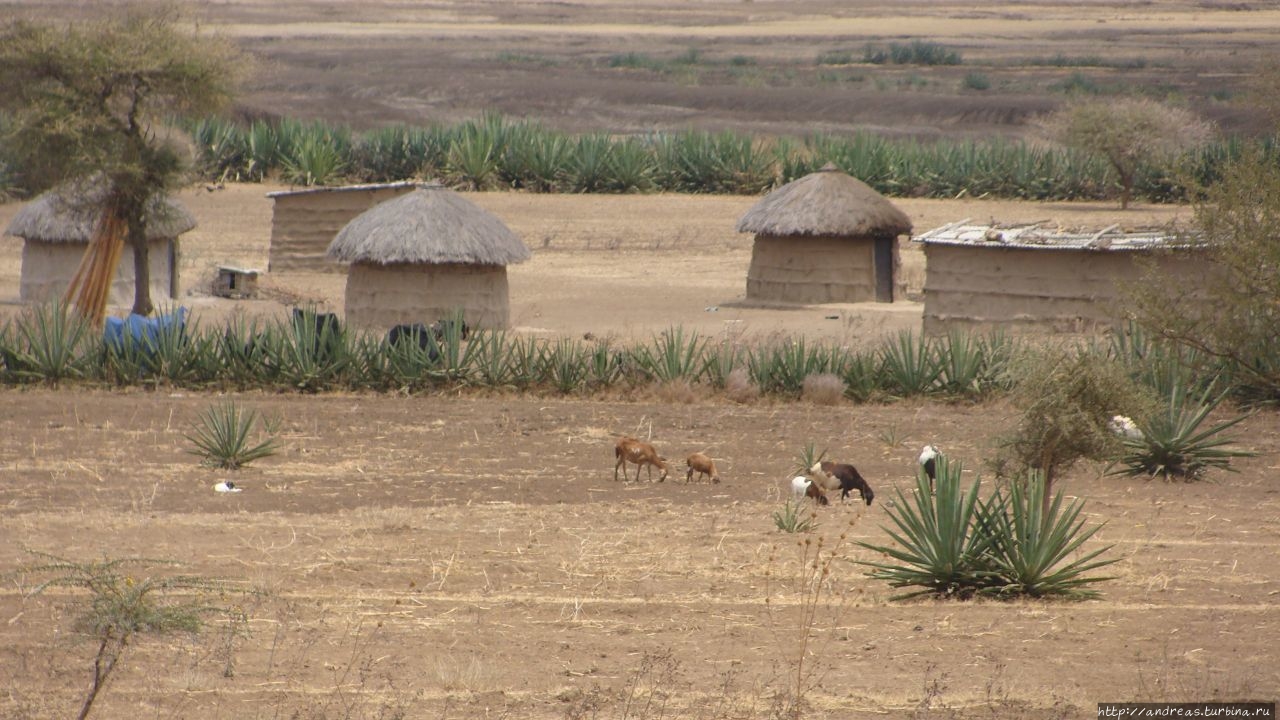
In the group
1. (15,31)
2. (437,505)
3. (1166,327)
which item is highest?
(15,31)

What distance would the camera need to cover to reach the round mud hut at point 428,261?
819 inches

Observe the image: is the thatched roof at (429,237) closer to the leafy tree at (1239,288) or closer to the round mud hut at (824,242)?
the round mud hut at (824,242)

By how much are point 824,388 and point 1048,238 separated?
548 cm

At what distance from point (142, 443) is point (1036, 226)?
12190 mm

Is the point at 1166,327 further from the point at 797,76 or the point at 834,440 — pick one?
the point at 797,76

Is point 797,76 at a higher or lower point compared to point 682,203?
higher

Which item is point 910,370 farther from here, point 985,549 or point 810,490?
point 985,549

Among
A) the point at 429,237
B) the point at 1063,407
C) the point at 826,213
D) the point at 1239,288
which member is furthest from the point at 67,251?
the point at 1063,407

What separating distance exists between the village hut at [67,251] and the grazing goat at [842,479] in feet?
41.9

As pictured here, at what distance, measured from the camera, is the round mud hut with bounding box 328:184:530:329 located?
20797 millimetres

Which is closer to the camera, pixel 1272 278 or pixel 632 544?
pixel 632 544

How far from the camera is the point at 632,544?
33.1 feet

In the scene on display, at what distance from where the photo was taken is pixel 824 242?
82.0ft

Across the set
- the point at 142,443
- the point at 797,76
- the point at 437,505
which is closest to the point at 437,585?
the point at 437,505
